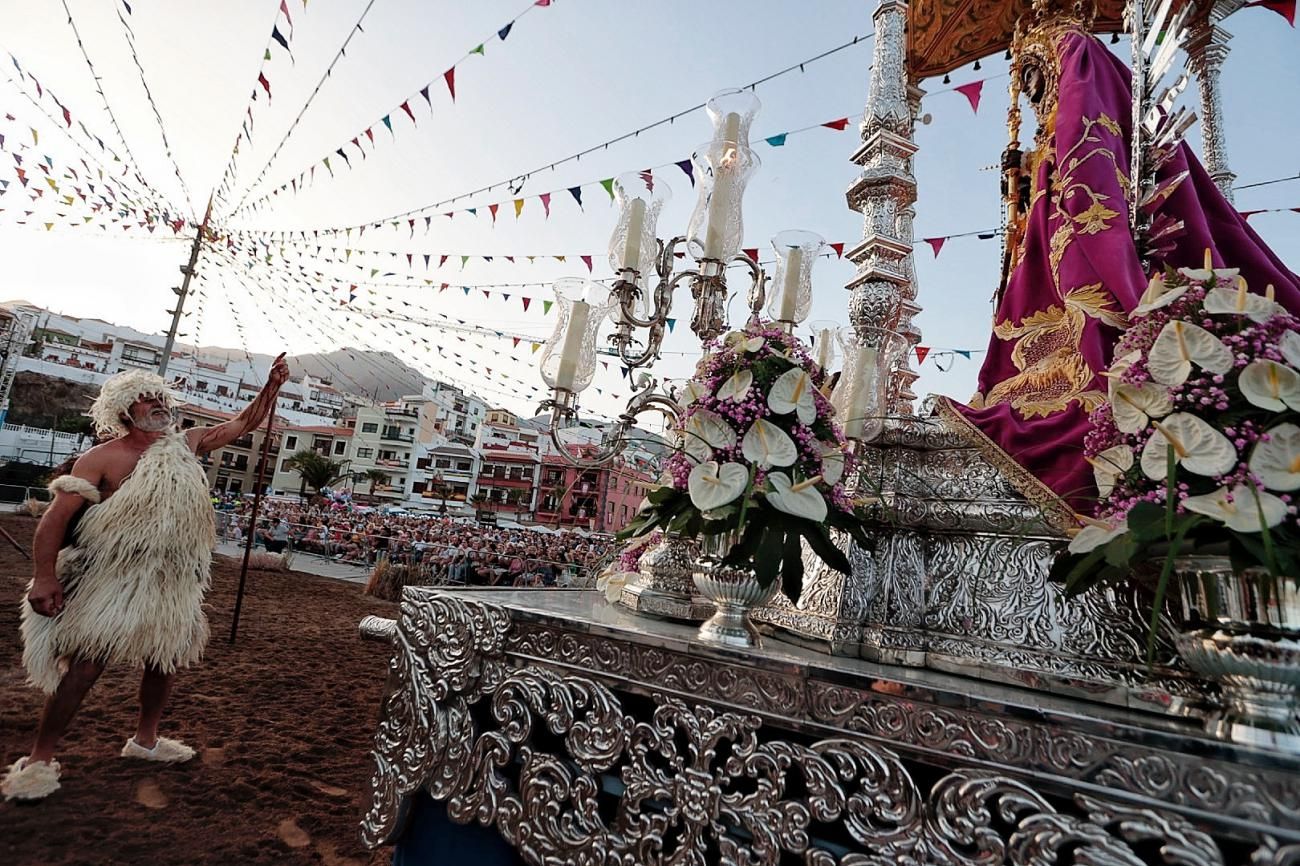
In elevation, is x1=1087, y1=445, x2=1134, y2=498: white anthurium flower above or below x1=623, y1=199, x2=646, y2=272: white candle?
below

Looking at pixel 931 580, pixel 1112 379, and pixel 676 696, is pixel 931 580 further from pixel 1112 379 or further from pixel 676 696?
pixel 676 696

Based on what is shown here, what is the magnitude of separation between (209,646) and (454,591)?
15.3 feet

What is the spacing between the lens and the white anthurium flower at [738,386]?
151 centimetres

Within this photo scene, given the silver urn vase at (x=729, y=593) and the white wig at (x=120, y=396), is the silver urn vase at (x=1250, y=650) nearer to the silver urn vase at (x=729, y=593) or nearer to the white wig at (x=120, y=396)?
the silver urn vase at (x=729, y=593)

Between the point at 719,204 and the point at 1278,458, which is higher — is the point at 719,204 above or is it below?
above

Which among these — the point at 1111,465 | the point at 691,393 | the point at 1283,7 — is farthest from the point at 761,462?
the point at 1283,7

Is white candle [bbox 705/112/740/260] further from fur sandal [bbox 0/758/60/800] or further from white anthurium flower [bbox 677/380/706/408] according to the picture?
fur sandal [bbox 0/758/60/800]

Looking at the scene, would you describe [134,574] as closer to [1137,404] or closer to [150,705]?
[150,705]

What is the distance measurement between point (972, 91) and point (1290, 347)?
3178 millimetres

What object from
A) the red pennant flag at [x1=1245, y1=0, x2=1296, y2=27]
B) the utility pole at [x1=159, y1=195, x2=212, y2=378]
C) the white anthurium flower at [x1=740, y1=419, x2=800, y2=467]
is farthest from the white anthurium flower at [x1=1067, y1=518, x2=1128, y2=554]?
the utility pole at [x1=159, y1=195, x2=212, y2=378]

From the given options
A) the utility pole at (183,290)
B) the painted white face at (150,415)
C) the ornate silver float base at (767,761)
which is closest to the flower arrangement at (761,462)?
the ornate silver float base at (767,761)

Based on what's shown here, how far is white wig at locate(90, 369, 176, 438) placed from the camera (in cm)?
267

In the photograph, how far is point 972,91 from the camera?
3.45 m

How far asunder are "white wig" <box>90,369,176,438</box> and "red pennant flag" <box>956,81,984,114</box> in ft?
14.7
